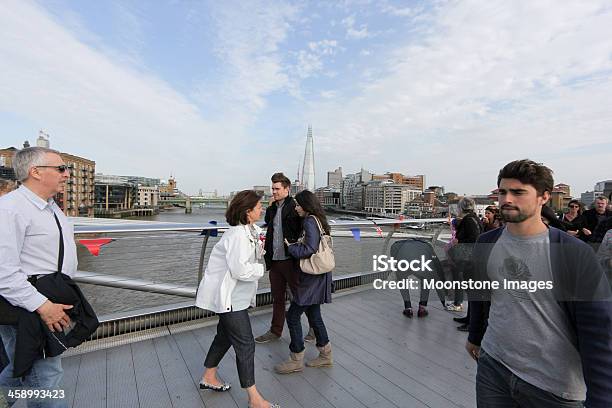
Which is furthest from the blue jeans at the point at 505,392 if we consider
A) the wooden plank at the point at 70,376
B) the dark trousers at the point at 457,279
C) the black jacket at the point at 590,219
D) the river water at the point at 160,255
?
the black jacket at the point at 590,219

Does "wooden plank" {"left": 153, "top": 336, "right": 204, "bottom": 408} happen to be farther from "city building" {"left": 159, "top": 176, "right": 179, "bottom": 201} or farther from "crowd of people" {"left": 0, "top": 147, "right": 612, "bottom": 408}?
"city building" {"left": 159, "top": 176, "right": 179, "bottom": 201}

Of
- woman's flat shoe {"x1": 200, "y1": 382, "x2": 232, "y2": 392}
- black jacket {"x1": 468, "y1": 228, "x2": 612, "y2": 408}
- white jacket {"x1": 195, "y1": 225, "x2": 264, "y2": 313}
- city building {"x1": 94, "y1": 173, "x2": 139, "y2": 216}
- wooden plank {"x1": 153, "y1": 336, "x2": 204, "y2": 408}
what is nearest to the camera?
black jacket {"x1": 468, "y1": 228, "x2": 612, "y2": 408}

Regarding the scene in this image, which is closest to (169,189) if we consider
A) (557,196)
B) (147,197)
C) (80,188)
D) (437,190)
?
(147,197)

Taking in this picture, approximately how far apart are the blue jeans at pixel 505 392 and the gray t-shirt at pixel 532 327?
22mm

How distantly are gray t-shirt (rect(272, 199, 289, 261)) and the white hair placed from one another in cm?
183

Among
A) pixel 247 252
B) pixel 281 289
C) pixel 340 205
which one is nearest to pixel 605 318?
pixel 247 252

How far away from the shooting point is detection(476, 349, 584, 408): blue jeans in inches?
44.7

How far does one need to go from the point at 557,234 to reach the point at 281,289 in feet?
7.98

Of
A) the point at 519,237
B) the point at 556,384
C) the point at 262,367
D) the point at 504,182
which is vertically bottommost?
the point at 262,367

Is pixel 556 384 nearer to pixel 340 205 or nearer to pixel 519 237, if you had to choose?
pixel 519 237

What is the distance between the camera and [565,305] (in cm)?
111

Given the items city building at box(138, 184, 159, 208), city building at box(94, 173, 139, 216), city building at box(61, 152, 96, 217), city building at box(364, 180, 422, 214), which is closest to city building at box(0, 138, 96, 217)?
city building at box(61, 152, 96, 217)

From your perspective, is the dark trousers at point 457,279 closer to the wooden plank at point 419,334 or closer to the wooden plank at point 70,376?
the wooden plank at point 419,334

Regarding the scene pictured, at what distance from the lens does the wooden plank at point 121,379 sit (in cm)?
205
